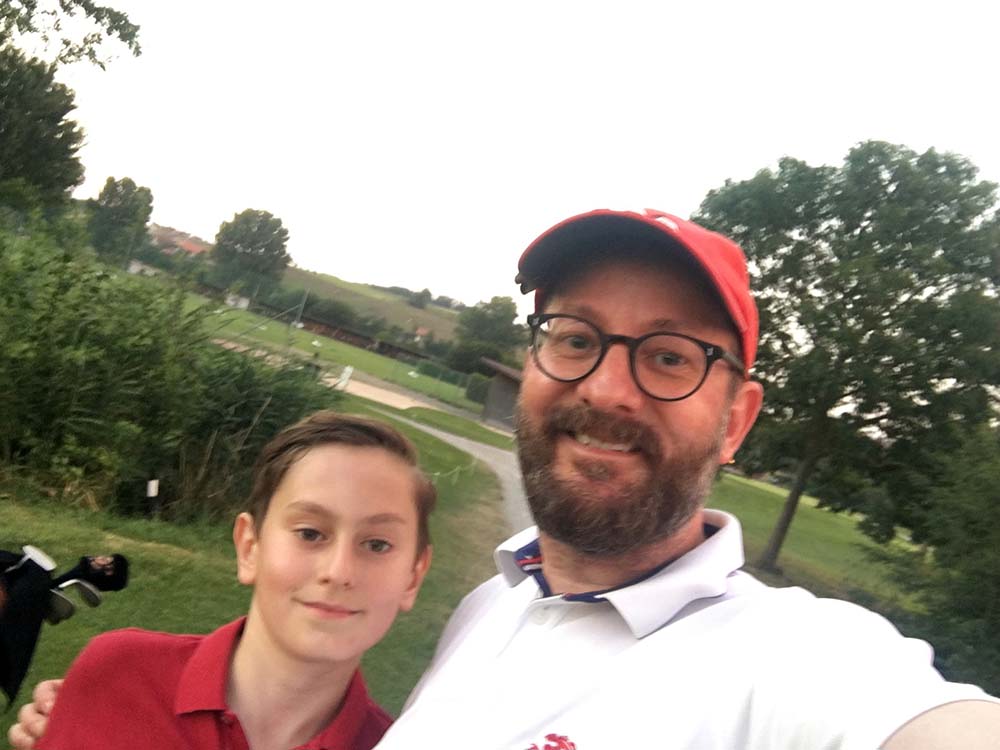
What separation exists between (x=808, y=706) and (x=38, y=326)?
23.4ft

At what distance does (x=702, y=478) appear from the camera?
5.03 ft

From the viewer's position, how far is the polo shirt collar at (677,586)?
4.40 ft

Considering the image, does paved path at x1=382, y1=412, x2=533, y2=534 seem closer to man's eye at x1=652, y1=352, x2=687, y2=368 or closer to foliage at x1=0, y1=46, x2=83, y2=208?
man's eye at x1=652, y1=352, x2=687, y2=368

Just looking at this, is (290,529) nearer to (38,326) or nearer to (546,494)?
(546,494)

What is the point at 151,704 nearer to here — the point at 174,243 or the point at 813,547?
the point at 174,243

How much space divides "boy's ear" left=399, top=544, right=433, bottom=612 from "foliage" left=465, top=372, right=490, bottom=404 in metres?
25.3

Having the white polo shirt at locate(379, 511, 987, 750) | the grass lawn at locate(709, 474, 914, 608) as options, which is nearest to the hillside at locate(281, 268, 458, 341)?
the grass lawn at locate(709, 474, 914, 608)

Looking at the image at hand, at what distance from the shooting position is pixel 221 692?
1.48m

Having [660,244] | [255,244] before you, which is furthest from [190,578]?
[255,244]

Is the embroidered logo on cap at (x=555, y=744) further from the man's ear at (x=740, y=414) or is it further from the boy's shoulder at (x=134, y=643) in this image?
the boy's shoulder at (x=134, y=643)

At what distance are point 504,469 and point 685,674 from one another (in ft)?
52.5

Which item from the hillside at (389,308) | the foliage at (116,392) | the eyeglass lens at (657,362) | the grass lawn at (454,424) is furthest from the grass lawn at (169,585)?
the hillside at (389,308)

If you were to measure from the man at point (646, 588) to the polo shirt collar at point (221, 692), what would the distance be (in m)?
0.12

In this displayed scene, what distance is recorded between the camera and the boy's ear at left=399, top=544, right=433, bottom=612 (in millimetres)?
1666
